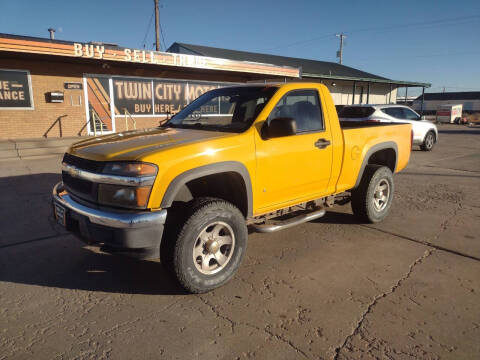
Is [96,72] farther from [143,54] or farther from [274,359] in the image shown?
[274,359]

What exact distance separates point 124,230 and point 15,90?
40.1 ft

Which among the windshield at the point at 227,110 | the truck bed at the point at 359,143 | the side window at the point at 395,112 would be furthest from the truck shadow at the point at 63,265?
the side window at the point at 395,112

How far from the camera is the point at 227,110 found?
13.5 feet

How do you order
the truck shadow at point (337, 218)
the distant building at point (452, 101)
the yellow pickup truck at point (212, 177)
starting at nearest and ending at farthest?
the yellow pickup truck at point (212, 177) → the truck shadow at point (337, 218) → the distant building at point (452, 101)

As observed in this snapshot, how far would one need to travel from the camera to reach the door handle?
3845mm

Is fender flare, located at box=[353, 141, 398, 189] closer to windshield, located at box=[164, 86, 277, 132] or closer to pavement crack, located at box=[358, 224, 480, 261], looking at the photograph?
pavement crack, located at box=[358, 224, 480, 261]

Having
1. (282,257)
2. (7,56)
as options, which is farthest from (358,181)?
(7,56)

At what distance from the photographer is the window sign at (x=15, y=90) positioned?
11.8 meters

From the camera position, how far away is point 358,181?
4.57 metres

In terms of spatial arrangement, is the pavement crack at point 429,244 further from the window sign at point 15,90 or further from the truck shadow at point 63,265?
the window sign at point 15,90

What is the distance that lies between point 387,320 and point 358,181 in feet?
7.21

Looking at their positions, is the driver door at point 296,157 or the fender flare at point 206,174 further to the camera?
the driver door at point 296,157

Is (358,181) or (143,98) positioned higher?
(143,98)

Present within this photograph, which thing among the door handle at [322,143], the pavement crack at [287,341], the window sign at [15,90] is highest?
the window sign at [15,90]
